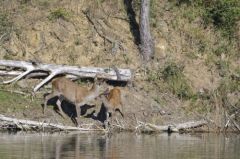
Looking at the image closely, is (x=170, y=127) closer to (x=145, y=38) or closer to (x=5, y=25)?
(x=145, y=38)

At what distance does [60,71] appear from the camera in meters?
30.1

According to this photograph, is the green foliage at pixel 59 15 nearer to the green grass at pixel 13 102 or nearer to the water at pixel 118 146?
the green grass at pixel 13 102

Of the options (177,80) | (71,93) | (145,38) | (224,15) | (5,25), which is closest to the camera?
(71,93)

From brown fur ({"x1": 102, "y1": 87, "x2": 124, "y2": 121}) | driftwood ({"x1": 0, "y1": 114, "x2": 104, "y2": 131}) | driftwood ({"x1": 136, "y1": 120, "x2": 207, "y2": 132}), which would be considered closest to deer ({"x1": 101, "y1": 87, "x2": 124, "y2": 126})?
brown fur ({"x1": 102, "y1": 87, "x2": 124, "y2": 121})

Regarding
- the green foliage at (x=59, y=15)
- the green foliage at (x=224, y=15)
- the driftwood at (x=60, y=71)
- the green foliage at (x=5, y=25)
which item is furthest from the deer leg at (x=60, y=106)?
the green foliage at (x=224, y=15)

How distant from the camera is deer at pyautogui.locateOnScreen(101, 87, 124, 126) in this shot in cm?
2880

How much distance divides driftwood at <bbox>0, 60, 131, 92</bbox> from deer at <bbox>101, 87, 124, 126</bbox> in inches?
55.4

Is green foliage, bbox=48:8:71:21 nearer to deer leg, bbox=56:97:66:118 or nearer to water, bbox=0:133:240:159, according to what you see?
deer leg, bbox=56:97:66:118

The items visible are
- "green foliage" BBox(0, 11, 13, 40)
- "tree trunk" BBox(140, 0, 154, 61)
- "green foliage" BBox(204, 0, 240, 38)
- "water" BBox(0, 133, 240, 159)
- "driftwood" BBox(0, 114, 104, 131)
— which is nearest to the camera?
"water" BBox(0, 133, 240, 159)

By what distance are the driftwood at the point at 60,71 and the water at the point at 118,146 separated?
10.9ft

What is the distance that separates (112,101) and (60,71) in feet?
7.63

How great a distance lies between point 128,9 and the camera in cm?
3447

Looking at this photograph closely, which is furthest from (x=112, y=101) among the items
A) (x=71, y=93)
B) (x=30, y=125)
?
(x=30, y=125)

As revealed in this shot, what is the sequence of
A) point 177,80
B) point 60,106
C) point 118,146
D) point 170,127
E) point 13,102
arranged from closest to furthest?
point 118,146, point 170,127, point 13,102, point 60,106, point 177,80
